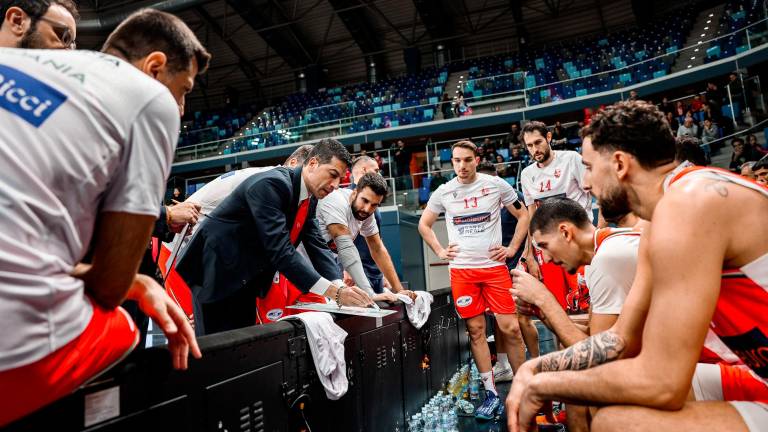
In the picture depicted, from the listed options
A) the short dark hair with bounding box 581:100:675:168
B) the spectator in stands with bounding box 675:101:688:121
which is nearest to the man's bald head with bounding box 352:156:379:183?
the short dark hair with bounding box 581:100:675:168

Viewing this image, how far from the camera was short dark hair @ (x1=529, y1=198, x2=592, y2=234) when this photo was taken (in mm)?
2320

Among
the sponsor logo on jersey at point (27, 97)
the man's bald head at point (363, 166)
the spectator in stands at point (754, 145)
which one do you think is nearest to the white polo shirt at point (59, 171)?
the sponsor logo on jersey at point (27, 97)

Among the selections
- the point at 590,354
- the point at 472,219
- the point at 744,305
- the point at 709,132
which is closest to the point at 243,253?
the point at 590,354

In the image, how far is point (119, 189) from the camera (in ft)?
2.85

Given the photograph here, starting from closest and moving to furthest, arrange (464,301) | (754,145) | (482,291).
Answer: (464,301) → (482,291) → (754,145)

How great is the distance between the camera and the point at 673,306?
1105 mm

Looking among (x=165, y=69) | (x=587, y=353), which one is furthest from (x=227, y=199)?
(x=587, y=353)

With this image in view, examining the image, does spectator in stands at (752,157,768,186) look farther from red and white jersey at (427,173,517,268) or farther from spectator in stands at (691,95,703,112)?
spectator in stands at (691,95,703,112)

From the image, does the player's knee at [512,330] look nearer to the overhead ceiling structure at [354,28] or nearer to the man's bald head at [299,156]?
the man's bald head at [299,156]

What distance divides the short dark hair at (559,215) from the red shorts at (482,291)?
1.47m

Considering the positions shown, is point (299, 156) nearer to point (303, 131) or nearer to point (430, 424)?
point (430, 424)

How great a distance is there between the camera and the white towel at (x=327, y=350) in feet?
6.19

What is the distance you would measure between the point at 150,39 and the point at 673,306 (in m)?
1.31

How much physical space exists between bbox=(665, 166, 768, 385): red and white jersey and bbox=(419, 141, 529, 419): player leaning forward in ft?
7.90
